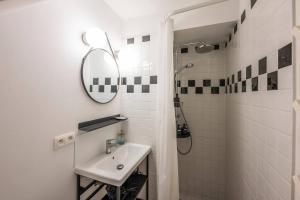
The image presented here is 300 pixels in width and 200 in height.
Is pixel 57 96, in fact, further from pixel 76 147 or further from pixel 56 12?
pixel 56 12

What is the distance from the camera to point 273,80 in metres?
0.71

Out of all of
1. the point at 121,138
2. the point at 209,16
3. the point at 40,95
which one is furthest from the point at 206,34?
the point at 40,95

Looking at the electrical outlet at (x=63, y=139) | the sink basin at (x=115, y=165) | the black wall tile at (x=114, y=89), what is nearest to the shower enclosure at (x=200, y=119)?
the sink basin at (x=115, y=165)

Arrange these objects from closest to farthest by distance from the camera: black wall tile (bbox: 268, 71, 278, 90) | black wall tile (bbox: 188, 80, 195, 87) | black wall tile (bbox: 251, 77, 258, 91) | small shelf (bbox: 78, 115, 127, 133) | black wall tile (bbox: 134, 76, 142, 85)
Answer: black wall tile (bbox: 268, 71, 278, 90), black wall tile (bbox: 251, 77, 258, 91), small shelf (bbox: 78, 115, 127, 133), black wall tile (bbox: 134, 76, 142, 85), black wall tile (bbox: 188, 80, 195, 87)

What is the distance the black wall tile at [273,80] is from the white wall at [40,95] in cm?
125

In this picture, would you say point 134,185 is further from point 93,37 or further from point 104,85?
point 93,37

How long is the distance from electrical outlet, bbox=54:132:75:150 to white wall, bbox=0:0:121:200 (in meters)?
0.03

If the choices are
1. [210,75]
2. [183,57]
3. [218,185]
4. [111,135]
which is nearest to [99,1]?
[183,57]

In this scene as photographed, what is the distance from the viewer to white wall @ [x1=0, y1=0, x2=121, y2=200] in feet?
2.44

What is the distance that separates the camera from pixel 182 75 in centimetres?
200

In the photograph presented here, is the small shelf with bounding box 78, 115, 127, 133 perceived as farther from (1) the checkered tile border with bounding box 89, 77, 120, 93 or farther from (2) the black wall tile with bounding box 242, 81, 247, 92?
(2) the black wall tile with bounding box 242, 81, 247, 92

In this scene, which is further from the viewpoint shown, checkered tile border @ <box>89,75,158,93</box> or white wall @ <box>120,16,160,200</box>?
white wall @ <box>120,16,160,200</box>

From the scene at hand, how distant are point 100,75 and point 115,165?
86cm

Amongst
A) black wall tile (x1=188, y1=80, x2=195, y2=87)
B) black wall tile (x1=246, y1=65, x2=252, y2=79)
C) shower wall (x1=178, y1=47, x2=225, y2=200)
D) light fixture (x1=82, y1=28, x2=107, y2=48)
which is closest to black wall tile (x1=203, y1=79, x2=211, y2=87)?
shower wall (x1=178, y1=47, x2=225, y2=200)
